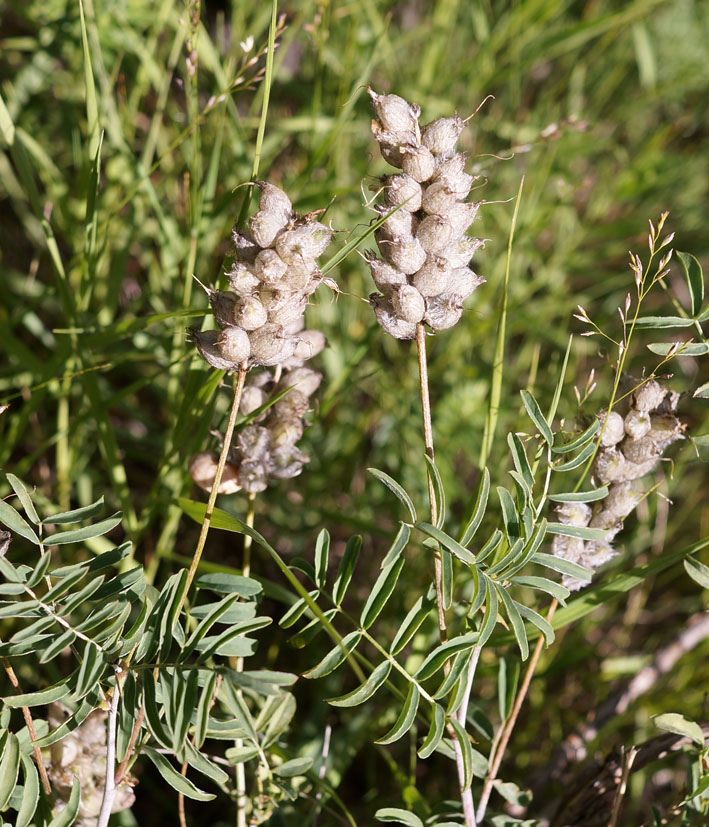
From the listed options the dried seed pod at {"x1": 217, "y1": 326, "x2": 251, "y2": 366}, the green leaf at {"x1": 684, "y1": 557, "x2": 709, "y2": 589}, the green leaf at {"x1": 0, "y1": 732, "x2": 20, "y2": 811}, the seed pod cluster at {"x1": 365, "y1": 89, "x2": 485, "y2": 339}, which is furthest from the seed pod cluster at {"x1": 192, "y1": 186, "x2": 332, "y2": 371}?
the green leaf at {"x1": 684, "y1": 557, "x2": 709, "y2": 589}

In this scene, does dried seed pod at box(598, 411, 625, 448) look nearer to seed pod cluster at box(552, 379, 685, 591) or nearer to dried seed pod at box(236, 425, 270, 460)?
seed pod cluster at box(552, 379, 685, 591)

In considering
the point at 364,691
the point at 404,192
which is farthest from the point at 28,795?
the point at 404,192

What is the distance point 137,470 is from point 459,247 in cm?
134

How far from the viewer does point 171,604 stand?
926 millimetres

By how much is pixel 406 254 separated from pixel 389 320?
0.09 meters

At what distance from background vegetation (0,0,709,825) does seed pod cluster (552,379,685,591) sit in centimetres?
22

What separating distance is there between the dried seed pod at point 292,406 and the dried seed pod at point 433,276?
279 millimetres

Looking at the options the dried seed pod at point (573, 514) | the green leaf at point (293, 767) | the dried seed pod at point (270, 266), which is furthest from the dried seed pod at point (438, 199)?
the green leaf at point (293, 767)

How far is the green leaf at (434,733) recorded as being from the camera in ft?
2.90

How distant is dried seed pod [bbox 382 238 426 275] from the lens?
3.01ft

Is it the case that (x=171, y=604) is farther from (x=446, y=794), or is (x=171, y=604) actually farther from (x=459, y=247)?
(x=446, y=794)

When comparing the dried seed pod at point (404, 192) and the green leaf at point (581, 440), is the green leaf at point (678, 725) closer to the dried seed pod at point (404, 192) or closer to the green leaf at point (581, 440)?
the green leaf at point (581, 440)

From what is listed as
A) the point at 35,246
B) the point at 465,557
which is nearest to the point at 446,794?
the point at 465,557

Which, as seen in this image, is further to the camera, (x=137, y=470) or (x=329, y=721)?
(x=137, y=470)
